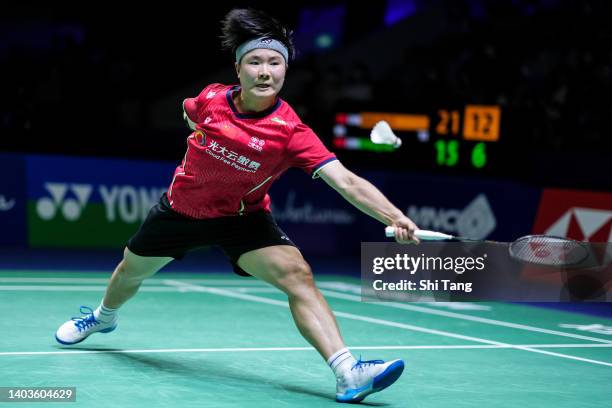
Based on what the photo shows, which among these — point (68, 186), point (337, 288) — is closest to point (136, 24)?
point (68, 186)

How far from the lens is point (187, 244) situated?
5.75m

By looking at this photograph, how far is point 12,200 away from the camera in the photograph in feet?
40.9

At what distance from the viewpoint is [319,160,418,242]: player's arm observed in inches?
193

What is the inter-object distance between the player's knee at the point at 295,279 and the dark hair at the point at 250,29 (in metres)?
1.10

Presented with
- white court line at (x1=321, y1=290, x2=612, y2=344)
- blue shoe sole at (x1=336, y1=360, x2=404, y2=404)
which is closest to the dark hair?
blue shoe sole at (x1=336, y1=360, x2=404, y2=404)

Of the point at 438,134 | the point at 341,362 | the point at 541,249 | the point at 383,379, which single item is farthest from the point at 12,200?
the point at 383,379

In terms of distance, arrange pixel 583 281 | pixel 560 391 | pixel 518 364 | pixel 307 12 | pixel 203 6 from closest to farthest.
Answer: pixel 560 391 < pixel 518 364 < pixel 583 281 < pixel 203 6 < pixel 307 12

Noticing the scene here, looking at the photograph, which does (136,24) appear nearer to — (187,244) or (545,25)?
(545,25)

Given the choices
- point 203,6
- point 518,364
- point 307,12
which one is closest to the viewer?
point 518,364

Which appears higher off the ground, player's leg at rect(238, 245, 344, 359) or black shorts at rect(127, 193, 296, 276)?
black shorts at rect(127, 193, 296, 276)

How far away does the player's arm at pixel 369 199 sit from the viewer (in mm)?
4906

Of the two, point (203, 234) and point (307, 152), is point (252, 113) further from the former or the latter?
point (203, 234)

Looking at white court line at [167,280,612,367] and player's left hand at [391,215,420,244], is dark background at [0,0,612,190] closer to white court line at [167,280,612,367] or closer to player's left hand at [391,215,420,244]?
white court line at [167,280,612,367]

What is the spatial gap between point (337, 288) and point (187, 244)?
4706mm
